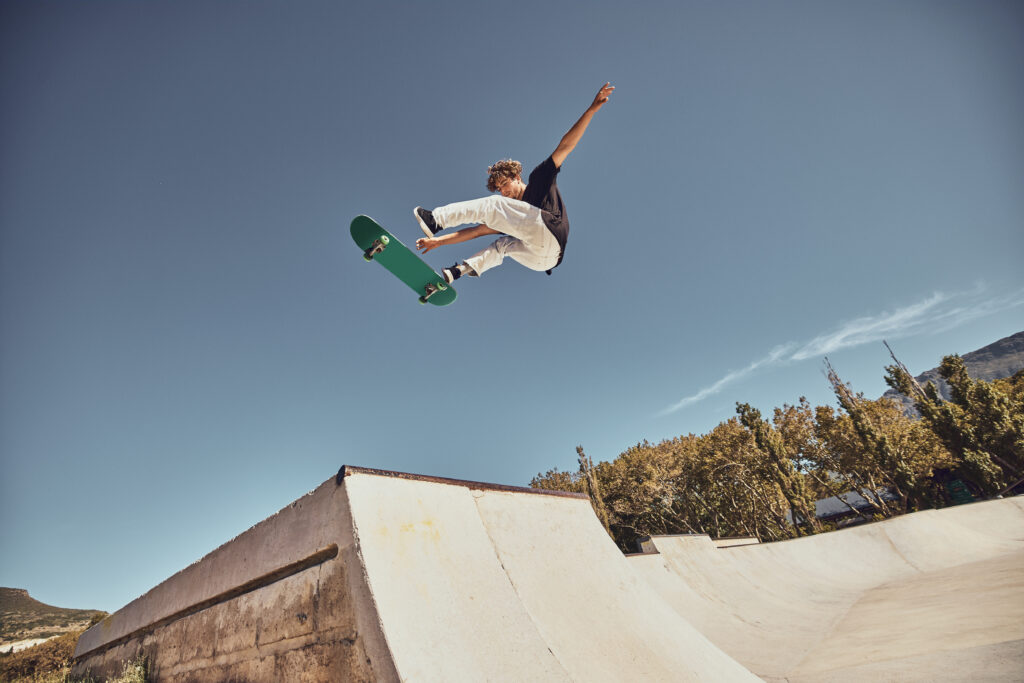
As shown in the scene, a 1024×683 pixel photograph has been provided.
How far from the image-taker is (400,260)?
161 inches

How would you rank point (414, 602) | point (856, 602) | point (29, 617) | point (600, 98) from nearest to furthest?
point (414, 602)
point (600, 98)
point (856, 602)
point (29, 617)

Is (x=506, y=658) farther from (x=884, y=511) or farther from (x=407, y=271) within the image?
(x=884, y=511)

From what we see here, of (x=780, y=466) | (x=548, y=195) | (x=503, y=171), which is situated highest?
(x=503, y=171)

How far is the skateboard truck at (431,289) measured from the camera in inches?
167

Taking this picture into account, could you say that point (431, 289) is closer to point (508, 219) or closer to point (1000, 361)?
point (508, 219)

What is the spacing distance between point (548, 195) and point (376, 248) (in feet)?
5.46

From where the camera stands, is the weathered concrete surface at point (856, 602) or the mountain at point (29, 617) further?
the mountain at point (29, 617)

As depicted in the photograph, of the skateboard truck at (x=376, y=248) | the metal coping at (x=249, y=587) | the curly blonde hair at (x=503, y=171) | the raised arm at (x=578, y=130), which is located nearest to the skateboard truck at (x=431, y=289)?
the skateboard truck at (x=376, y=248)

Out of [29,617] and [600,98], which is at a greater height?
[29,617]

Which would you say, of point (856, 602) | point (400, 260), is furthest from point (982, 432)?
point (400, 260)

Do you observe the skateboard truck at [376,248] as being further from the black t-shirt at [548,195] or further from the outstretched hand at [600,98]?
the outstretched hand at [600,98]

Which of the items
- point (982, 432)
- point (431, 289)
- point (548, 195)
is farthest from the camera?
point (982, 432)

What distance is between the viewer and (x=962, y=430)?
23.3m

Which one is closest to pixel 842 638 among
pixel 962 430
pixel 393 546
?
pixel 393 546
